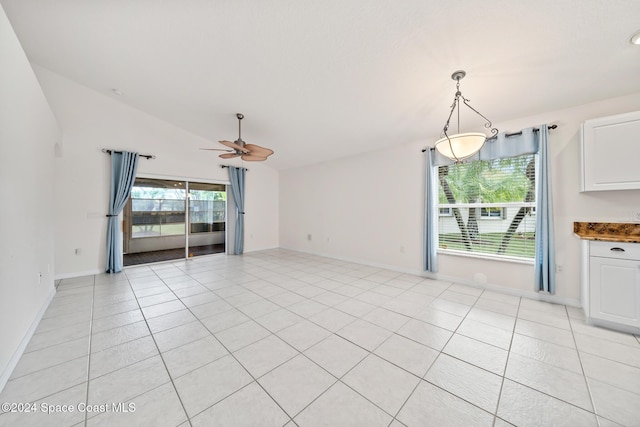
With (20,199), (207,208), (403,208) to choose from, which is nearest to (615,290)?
(403,208)

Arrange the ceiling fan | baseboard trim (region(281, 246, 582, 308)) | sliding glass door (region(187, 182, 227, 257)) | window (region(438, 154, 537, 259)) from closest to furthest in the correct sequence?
baseboard trim (region(281, 246, 582, 308))
window (region(438, 154, 537, 259))
the ceiling fan
sliding glass door (region(187, 182, 227, 257))

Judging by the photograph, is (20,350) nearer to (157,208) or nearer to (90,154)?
(90,154)

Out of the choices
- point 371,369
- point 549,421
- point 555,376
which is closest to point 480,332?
point 555,376

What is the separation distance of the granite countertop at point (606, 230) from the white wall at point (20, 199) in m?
5.46

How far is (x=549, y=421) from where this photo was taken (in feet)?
4.53

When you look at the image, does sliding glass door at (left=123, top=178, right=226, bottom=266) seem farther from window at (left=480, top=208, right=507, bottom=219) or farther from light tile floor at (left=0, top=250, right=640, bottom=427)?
window at (left=480, top=208, right=507, bottom=219)

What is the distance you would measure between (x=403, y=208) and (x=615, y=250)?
263cm

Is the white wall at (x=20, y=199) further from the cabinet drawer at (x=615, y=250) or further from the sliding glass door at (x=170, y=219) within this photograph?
the cabinet drawer at (x=615, y=250)

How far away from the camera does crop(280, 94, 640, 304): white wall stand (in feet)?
9.55

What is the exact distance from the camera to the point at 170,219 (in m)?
6.30

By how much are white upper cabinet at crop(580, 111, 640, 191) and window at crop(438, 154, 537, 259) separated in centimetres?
61

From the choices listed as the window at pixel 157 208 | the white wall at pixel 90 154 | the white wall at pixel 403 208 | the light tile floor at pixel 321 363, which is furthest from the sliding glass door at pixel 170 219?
the light tile floor at pixel 321 363

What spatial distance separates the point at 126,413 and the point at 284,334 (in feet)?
4.05

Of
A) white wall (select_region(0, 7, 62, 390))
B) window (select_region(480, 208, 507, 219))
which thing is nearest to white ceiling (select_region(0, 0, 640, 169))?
white wall (select_region(0, 7, 62, 390))
